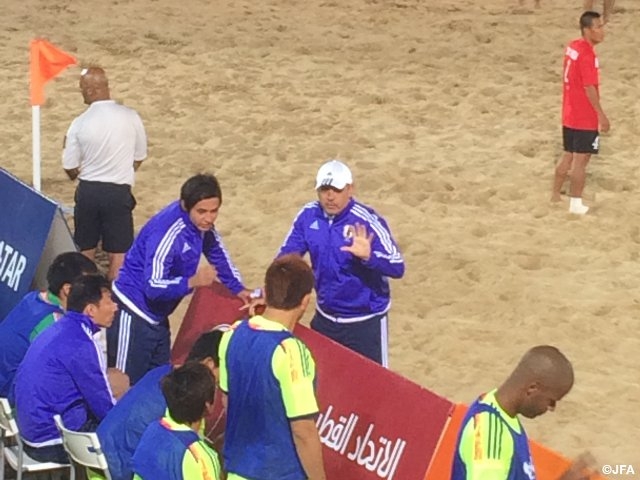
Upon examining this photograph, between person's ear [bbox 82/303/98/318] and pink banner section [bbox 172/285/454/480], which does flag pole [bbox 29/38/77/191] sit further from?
pink banner section [bbox 172/285/454/480]

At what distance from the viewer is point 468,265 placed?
10.5 m

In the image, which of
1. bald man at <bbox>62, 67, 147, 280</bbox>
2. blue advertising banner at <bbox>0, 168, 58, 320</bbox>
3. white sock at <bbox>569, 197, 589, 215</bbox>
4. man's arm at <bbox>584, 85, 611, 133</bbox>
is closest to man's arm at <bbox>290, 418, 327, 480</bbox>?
blue advertising banner at <bbox>0, 168, 58, 320</bbox>

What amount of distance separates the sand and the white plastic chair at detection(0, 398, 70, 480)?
273cm

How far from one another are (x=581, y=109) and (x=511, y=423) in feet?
23.5

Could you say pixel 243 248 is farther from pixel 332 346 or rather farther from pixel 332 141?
pixel 332 346

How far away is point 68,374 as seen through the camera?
6664 mm

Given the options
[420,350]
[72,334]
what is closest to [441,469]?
[72,334]

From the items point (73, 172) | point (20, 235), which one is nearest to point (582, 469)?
point (20, 235)

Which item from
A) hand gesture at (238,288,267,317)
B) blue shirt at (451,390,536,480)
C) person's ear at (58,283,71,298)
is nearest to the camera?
blue shirt at (451,390,536,480)

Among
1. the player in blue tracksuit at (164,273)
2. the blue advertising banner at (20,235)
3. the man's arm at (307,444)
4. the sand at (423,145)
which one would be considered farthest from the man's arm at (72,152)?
the man's arm at (307,444)

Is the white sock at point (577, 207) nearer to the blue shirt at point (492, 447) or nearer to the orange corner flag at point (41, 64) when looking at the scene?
the orange corner flag at point (41, 64)

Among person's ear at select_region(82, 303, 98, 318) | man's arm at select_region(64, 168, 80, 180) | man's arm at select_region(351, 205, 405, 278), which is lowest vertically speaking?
person's ear at select_region(82, 303, 98, 318)

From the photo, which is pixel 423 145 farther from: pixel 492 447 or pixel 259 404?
pixel 492 447

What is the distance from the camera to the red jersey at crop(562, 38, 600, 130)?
11.3 meters
